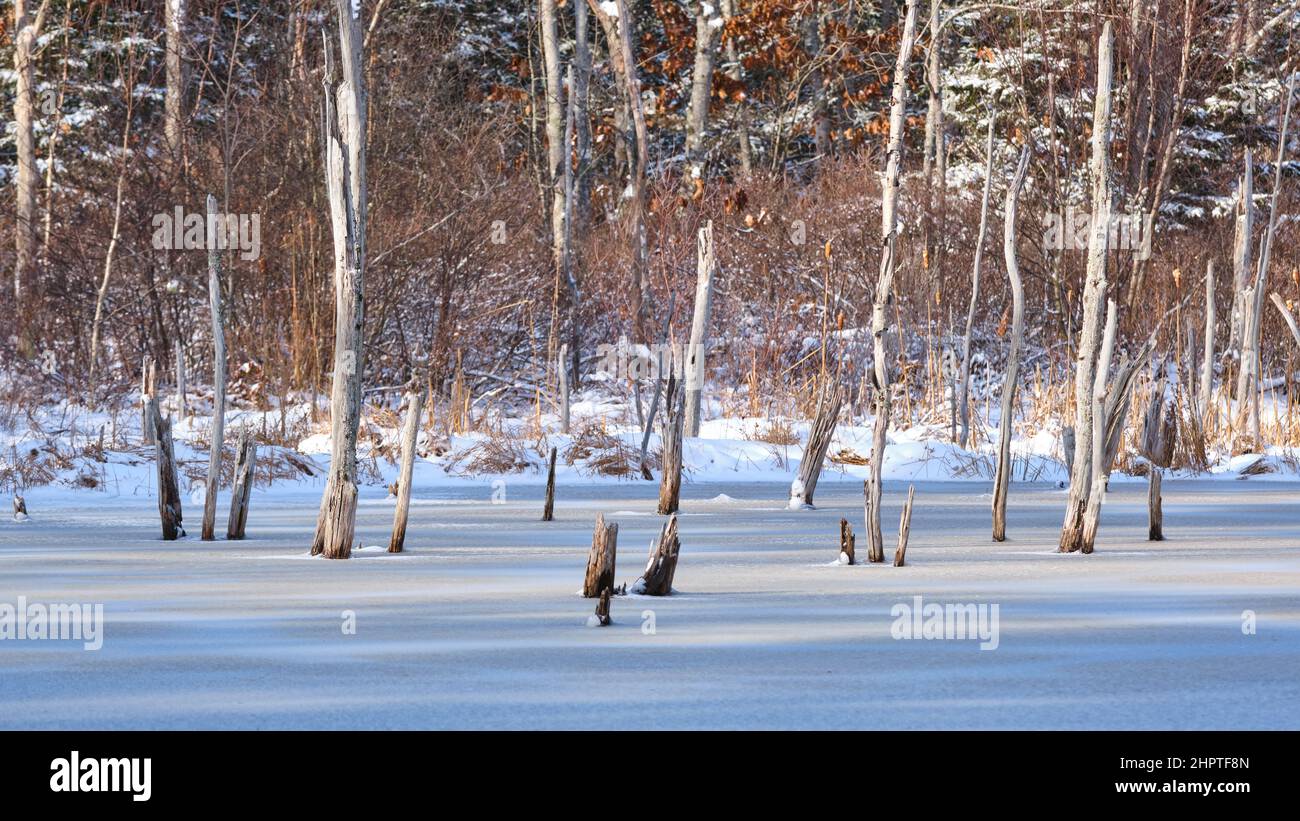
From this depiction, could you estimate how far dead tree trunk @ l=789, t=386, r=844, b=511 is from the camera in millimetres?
13235

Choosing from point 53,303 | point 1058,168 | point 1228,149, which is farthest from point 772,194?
point 53,303

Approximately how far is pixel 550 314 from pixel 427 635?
628 inches

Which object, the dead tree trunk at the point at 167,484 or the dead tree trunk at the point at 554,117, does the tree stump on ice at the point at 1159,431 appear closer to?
the dead tree trunk at the point at 167,484

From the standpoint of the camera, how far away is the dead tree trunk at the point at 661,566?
8.51 m

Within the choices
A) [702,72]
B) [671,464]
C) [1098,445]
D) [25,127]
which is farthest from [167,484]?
[702,72]

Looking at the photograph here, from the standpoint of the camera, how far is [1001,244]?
76.6ft

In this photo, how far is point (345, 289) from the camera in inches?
400

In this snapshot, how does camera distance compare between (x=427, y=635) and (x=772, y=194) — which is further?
(x=772, y=194)

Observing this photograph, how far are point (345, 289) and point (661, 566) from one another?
2.61 meters

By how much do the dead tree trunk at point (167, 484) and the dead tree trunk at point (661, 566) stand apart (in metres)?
3.63

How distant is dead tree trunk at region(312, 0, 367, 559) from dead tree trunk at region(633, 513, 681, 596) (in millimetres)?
2117

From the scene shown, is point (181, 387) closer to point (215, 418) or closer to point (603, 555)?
point (215, 418)

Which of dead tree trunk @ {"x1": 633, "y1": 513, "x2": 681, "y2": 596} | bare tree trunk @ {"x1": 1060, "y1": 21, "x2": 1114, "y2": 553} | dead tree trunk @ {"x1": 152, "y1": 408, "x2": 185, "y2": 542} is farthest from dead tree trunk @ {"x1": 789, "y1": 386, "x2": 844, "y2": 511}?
dead tree trunk @ {"x1": 633, "y1": 513, "x2": 681, "y2": 596}

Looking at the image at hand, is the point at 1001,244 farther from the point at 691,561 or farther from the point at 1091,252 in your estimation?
the point at 691,561
